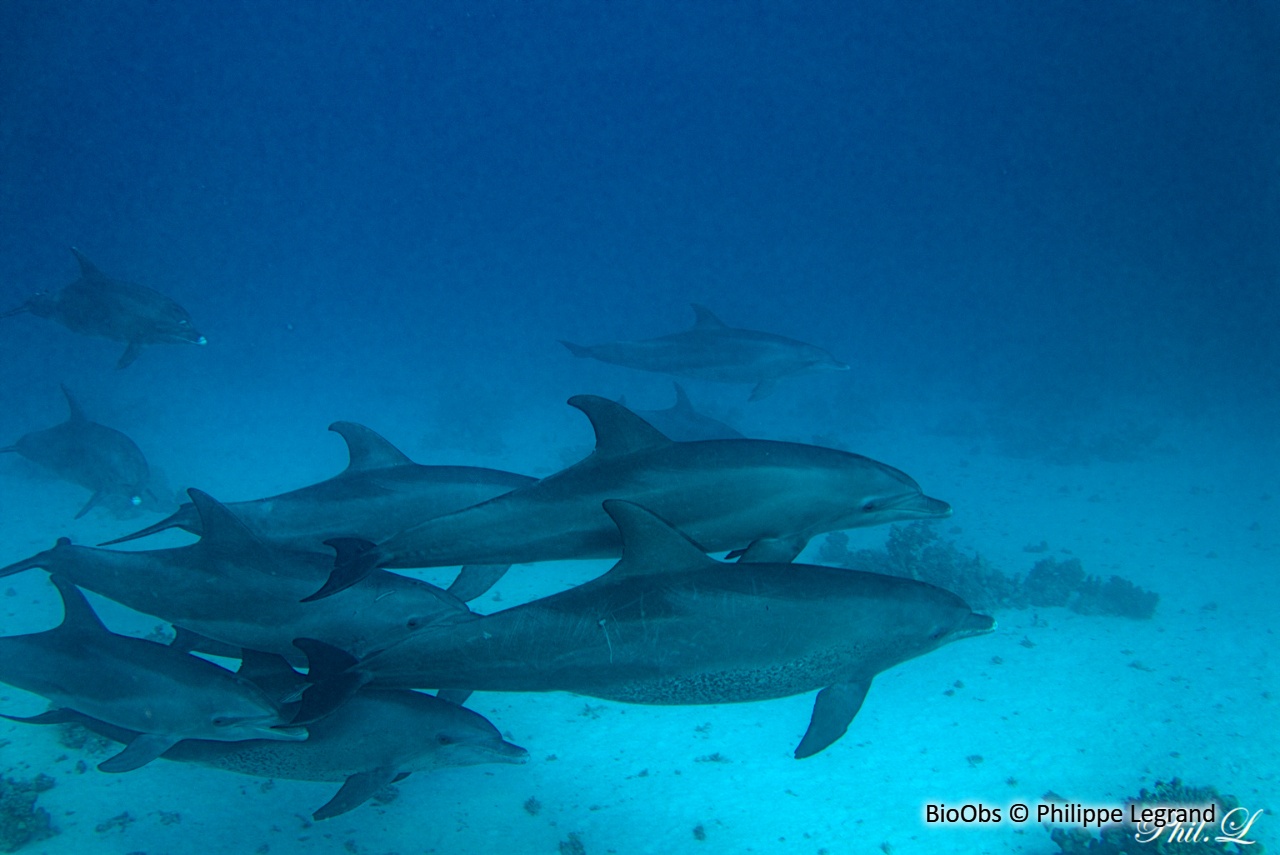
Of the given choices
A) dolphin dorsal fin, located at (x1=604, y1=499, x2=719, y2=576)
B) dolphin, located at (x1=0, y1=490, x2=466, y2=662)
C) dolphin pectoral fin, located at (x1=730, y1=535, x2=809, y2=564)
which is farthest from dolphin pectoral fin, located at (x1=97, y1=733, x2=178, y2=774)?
dolphin pectoral fin, located at (x1=730, y1=535, x2=809, y2=564)

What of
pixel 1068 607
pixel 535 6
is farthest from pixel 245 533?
pixel 535 6

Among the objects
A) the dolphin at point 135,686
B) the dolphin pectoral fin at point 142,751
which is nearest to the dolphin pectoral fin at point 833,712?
the dolphin at point 135,686

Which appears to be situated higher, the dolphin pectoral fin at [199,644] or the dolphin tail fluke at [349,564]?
the dolphin tail fluke at [349,564]

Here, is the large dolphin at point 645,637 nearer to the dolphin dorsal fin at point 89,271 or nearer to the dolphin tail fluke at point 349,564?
the dolphin tail fluke at point 349,564

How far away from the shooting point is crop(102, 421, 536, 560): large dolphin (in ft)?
15.5

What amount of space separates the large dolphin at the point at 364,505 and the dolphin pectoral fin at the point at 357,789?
1.82 meters

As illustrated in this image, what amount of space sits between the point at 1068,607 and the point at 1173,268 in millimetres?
74076

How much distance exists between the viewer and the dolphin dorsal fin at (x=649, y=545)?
3.23m

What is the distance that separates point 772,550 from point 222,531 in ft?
12.7

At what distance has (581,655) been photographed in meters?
3.34

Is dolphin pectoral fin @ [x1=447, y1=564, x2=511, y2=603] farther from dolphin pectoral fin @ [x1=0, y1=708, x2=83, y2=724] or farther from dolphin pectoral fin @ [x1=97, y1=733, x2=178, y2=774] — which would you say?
dolphin pectoral fin @ [x1=0, y1=708, x2=83, y2=724]

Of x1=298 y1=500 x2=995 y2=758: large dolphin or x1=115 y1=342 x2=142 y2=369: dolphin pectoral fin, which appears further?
x1=115 y1=342 x2=142 y2=369: dolphin pectoral fin

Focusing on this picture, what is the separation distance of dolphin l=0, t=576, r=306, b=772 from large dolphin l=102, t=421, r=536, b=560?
860 mm

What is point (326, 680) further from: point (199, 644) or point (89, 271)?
point (89, 271)
